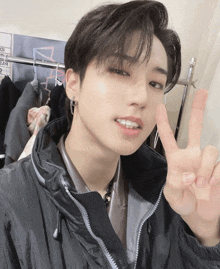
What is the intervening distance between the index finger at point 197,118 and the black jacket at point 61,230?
10.2 inches

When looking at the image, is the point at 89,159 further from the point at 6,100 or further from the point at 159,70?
the point at 6,100

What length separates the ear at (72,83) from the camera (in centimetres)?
68

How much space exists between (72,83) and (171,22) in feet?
2.69

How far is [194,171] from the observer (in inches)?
17.0

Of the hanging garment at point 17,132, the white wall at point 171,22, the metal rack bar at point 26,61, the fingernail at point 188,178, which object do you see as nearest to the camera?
the fingernail at point 188,178

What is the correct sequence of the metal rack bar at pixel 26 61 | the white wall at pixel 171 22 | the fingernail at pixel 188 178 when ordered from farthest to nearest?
the white wall at pixel 171 22 < the metal rack bar at pixel 26 61 < the fingernail at pixel 188 178

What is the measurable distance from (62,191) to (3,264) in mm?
206

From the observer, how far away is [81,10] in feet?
3.77

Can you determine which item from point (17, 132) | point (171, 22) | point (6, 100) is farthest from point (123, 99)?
point (171, 22)

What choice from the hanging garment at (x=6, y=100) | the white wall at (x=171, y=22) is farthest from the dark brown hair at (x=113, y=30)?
the white wall at (x=171, y=22)

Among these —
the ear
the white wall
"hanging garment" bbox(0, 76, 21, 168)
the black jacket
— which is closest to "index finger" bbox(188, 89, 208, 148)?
the black jacket

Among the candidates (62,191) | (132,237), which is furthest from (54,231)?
(132,237)

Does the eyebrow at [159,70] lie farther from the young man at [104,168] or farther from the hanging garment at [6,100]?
the hanging garment at [6,100]

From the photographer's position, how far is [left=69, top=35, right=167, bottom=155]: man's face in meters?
0.57
